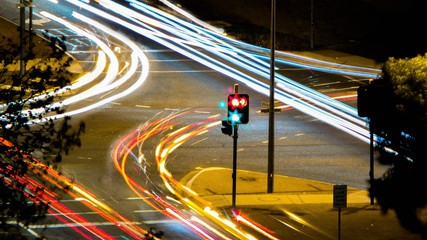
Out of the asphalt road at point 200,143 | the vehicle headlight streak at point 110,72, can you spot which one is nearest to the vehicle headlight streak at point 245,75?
the asphalt road at point 200,143

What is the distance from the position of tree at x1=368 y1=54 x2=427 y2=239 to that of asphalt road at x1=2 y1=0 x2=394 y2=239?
247cm

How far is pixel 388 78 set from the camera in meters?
17.5

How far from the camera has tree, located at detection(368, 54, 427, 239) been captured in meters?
16.4

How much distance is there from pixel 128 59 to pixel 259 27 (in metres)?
14.6

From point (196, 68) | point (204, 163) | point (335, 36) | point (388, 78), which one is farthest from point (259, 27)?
point (388, 78)

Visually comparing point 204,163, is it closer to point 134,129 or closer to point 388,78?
point 134,129

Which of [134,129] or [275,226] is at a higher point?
[134,129]

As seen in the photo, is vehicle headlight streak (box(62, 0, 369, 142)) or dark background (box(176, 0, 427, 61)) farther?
dark background (box(176, 0, 427, 61))

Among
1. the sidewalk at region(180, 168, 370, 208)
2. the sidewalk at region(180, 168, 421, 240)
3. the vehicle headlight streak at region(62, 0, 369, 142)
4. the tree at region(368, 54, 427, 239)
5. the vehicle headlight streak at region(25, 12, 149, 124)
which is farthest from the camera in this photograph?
the vehicle headlight streak at region(25, 12, 149, 124)

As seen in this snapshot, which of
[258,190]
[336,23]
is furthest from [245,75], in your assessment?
[336,23]

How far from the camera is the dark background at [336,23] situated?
45656 mm

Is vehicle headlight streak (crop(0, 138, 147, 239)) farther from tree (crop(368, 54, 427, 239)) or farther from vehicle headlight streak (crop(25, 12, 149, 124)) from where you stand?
vehicle headlight streak (crop(25, 12, 149, 124))

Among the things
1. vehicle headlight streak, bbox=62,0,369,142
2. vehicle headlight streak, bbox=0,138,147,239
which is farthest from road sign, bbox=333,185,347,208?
vehicle headlight streak, bbox=62,0,369,142

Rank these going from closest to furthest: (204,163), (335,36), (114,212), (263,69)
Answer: (114,212), (204,163), (263,69), (335,36)
